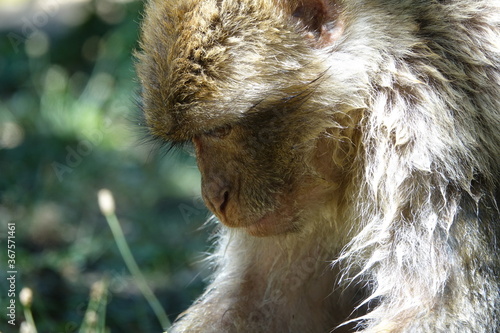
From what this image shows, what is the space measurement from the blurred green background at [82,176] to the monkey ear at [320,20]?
3.60ft

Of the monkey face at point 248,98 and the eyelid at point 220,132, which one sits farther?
the eyelid at point 220,132

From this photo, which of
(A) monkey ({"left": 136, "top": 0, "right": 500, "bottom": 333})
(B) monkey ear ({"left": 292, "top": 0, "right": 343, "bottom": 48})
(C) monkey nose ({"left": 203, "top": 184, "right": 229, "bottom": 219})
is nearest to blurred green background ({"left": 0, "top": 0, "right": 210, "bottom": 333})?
(C) monkey nose ({"left": 203, "top": 184, "right": 229, "bottom": 219})

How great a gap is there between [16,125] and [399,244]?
16.7 ft

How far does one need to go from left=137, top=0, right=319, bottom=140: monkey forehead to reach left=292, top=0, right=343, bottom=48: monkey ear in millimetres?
67

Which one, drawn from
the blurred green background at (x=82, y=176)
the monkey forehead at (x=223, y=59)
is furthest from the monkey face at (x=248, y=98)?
the blurred green background at (x=82, y=176)

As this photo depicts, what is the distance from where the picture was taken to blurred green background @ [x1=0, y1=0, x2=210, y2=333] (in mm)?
5223

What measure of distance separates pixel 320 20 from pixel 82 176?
4.18m

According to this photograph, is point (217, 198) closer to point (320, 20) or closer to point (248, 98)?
point (248, 98)

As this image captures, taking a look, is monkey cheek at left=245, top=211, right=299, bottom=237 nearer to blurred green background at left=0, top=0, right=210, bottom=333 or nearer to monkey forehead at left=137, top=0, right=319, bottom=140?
monkey forehead at left=137, top=0, right=319, bottom=140

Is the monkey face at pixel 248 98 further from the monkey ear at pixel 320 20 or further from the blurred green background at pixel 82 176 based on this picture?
the blurred green background at pixel 82 176

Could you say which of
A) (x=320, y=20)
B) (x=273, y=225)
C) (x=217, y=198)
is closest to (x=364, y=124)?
(x=320, y=20)

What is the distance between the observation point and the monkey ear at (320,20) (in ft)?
10.3

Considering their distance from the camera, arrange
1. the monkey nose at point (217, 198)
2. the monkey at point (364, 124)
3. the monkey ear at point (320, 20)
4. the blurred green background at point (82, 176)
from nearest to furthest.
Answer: the monkey at point (364, 124)
the monkey ear at point (320, 20)
the monkey nose at point (217, 198)
the blurred green background at point (82, 176)

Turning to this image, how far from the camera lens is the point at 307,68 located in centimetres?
318
